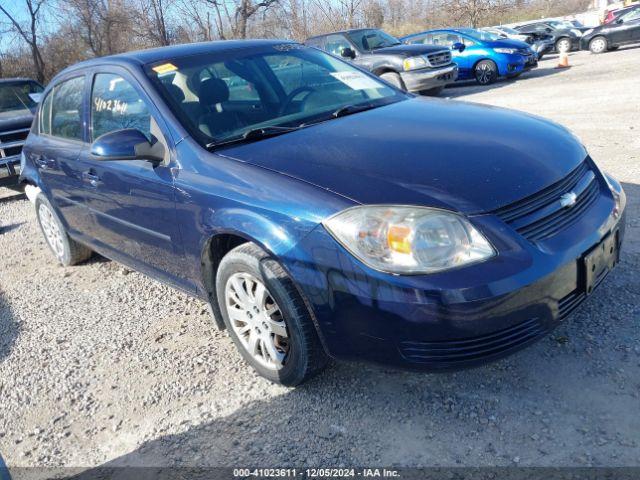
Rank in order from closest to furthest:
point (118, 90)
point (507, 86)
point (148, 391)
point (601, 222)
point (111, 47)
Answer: point (601, 222), point (148, 391), point (118, 90), point (507, 86), point (111, 47)

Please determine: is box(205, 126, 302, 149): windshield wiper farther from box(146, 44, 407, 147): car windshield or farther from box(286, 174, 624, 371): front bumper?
box(286, 174, 624, 371): front bumper

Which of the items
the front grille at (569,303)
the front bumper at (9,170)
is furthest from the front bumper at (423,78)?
the front grille at (569,303)

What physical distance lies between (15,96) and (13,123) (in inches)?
57.9

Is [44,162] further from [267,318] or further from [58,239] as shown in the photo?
[267,318]

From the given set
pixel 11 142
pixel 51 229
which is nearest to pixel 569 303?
pixel 51 229

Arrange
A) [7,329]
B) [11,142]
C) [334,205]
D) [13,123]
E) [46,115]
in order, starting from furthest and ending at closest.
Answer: [13,123]
[11,142]
[46,115]
[7,329]
[334,205]

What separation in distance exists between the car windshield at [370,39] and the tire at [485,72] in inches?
104

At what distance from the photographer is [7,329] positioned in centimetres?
425

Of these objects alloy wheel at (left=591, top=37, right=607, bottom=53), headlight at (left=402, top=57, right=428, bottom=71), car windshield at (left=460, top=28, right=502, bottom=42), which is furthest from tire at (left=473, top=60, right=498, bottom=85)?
alloy wheel at (left=591, top=37, right=607, bottom=53)

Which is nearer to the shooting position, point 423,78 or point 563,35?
point 423,78

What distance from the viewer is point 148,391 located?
317 cm

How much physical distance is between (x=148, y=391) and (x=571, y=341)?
89.0 inches

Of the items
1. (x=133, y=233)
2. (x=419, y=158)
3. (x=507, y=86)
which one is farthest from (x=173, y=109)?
(x=507, y=86)

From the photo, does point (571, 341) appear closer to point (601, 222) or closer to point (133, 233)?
point (601, 222)
